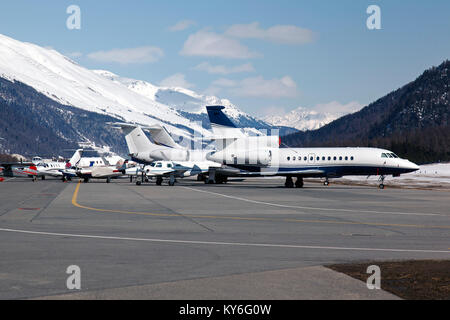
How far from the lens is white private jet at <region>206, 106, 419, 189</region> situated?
57.8 m

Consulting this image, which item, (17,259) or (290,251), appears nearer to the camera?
(17,259)

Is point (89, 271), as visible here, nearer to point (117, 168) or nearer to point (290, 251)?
point (290, 251)

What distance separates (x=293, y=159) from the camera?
59.5m

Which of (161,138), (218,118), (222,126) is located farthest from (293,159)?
(161,138)

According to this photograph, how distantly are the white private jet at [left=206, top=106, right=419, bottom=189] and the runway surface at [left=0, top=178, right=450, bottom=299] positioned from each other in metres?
30.0

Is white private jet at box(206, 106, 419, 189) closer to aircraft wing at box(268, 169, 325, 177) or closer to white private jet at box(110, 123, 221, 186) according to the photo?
aircraft wing at box(268, 169, 325, 177)

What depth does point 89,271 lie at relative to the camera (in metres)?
11.8

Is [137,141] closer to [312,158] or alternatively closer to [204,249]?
[312,158]

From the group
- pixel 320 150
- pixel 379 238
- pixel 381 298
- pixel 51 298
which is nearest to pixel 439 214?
pixel 379 238

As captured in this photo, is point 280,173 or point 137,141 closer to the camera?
point 280,173

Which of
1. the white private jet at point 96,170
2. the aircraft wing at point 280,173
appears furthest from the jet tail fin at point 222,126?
the white private jet at point 96,170

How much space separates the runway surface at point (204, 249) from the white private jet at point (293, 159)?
98.6 feet

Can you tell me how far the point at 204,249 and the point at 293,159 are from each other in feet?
148

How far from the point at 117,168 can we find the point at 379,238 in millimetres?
61676
